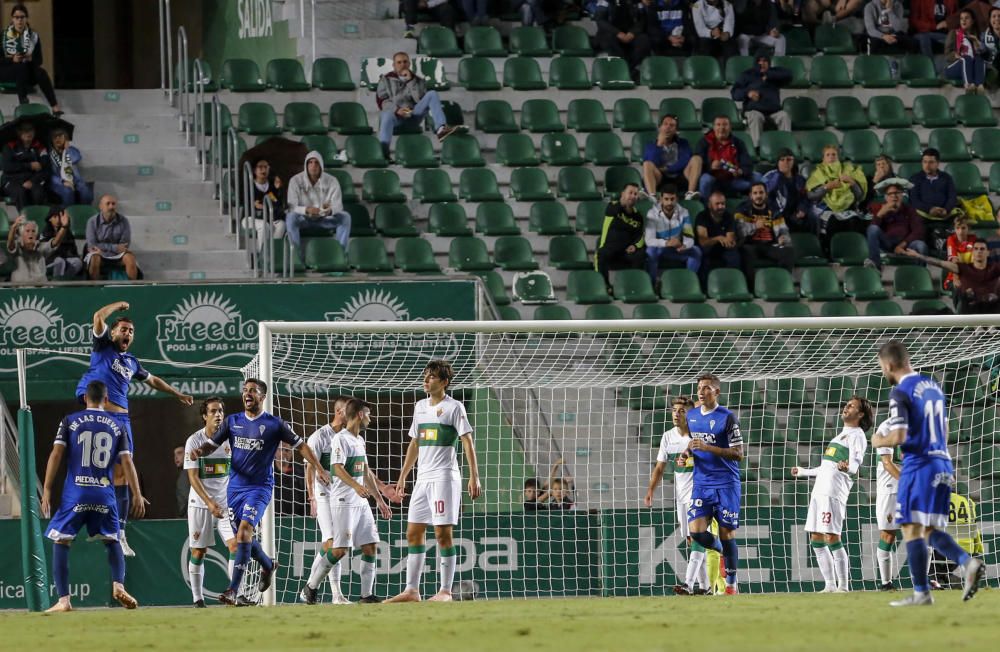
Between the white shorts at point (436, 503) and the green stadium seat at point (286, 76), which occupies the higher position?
the green stadium seat at point (286, 76)

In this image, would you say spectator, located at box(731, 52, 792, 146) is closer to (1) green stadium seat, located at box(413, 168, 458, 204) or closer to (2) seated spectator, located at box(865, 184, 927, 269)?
(2) seated spectator, located at box(865, 184, 927, 269)

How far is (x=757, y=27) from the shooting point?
71.7ft

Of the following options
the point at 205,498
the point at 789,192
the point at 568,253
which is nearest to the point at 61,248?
the point at 205,498

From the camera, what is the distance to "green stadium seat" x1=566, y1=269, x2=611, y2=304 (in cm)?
1773

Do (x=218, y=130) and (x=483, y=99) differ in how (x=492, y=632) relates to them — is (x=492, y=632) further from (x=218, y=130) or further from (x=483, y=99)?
(x=483, y=99)

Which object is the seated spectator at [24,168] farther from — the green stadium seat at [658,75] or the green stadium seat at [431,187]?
the green stadium seat at [658,75]

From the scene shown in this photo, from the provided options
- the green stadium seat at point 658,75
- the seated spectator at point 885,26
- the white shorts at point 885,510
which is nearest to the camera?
the white shorts at point 885,510

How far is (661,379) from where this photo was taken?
52.4 feet

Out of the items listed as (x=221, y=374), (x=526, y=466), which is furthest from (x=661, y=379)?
(x=221, y=374)

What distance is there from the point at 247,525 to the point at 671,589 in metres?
5.03

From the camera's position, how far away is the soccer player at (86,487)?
11.4m

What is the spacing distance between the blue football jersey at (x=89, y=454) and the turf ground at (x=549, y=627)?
1.25m

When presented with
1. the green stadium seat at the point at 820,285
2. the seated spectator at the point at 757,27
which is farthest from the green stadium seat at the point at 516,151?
the seated spectator at the point at 757,27

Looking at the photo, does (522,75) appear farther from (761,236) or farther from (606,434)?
(606,434)
